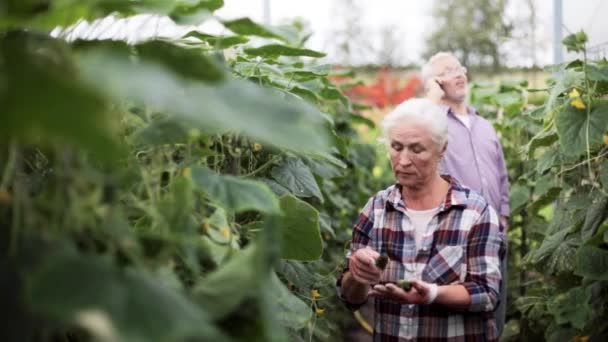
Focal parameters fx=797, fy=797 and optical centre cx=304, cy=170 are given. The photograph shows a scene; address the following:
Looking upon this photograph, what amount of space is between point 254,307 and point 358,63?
13394 mm

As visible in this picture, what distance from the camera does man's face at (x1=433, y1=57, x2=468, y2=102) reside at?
383cm

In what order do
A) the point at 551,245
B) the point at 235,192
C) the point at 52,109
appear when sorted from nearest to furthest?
the point at 52,109 < the point at 235,192 < the point at 551,245

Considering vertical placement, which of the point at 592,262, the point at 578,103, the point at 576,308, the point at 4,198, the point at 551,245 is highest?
the point at 4,198

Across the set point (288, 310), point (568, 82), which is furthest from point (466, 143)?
point (288, 310)

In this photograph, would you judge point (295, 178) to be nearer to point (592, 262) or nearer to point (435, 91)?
point (592, 262)

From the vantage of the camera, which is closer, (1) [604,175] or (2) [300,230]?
(2) [300,230]

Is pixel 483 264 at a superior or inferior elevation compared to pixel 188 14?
inferior

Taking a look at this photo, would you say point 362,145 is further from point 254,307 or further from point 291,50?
point 254,307

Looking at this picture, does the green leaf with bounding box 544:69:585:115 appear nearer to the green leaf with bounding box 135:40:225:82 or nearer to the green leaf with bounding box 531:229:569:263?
the green leaf with bounding box 531:229:569:263

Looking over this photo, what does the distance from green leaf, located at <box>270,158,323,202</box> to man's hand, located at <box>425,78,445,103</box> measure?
5.33ft

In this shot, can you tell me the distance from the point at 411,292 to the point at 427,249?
192 mm

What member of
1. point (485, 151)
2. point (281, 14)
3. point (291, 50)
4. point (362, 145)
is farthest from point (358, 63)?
point (291, 50)

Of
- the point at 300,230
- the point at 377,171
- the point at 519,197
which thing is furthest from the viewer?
the point at 377,171

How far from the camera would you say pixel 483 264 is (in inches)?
79.3
